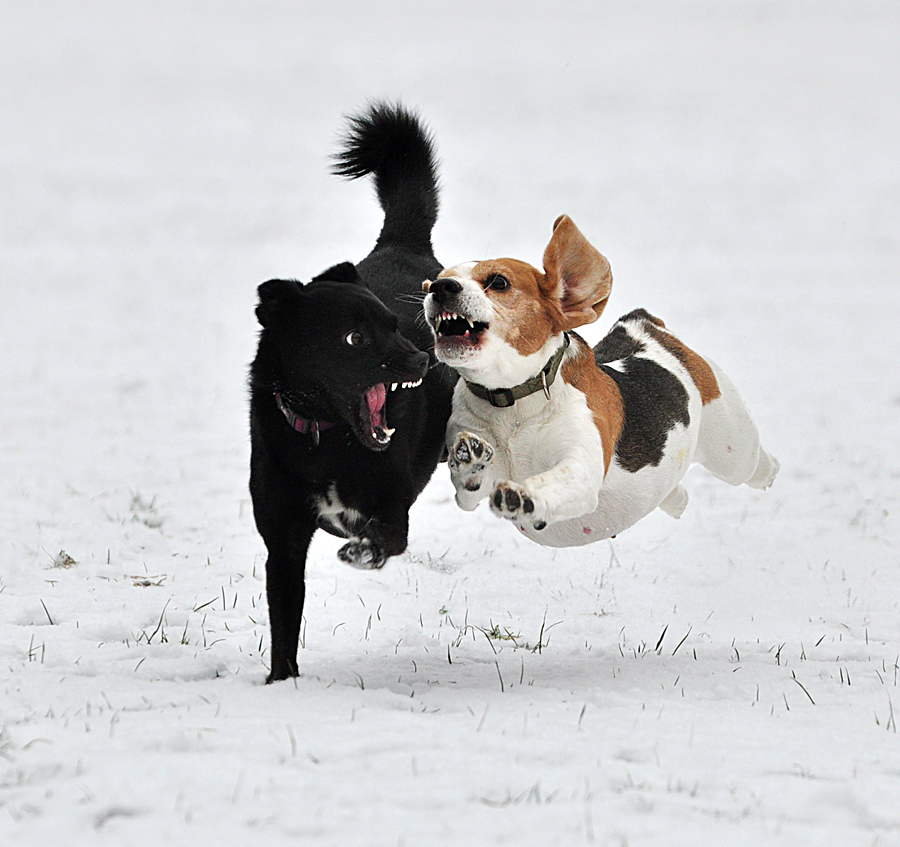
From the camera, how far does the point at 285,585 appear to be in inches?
154

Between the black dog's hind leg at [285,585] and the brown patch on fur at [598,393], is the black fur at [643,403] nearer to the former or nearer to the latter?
the brown patch on fur at [598,393]

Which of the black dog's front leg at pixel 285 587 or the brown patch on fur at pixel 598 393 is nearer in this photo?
the black dog's front leg at pixel 285 587

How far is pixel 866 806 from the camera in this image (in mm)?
2648

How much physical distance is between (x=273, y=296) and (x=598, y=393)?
1.22 meters

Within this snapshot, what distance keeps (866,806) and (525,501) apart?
125 cm

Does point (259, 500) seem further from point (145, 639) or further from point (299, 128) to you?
point (299, 128)

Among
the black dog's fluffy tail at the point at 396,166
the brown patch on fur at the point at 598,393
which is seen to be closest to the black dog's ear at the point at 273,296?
the brown patch on fur at the point at 598,393

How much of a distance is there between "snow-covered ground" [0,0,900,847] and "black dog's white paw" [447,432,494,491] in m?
0.73

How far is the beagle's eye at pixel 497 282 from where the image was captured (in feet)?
12.4

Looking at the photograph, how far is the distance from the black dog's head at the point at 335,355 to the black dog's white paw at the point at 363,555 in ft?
1.07

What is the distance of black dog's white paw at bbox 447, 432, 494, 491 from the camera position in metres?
3.69

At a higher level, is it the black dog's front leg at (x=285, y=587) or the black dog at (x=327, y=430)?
the black dog at (x=327, y=430)

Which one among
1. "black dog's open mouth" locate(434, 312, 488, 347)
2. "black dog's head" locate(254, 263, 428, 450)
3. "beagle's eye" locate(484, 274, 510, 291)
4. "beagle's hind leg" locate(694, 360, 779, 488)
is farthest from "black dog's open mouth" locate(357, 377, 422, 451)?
"beagle's hind leg" locate(694, 360, 779, 488)

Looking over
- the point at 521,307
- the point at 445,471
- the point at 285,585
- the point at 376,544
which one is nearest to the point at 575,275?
the point at 521,307
